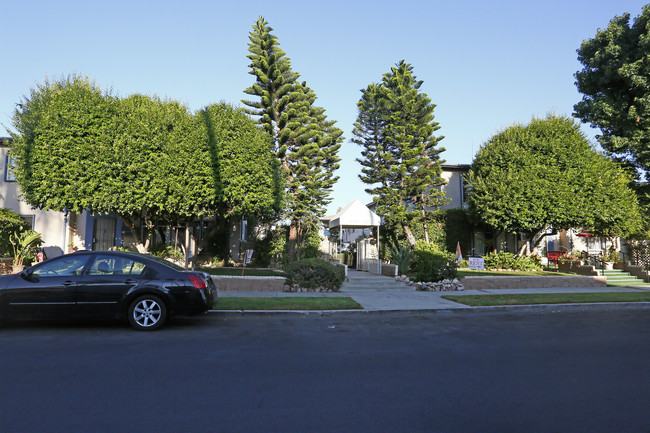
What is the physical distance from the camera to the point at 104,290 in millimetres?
7977

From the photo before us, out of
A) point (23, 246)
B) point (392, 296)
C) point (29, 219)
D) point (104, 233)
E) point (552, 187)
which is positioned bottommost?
point (392, 296)

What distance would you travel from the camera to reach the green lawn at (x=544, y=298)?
12797 mm

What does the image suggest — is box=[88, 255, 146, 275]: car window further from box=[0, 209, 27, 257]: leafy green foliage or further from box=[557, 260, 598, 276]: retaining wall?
box=[557, 260, 598, 276]: retaining wall

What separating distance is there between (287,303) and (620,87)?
972 inches

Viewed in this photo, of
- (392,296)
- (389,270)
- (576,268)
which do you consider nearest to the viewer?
(392,296)

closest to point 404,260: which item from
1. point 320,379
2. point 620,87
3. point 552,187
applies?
point 552,187

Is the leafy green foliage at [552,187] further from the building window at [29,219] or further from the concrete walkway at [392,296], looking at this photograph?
the building window at [29,219]

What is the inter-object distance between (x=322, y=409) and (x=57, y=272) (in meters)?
6.48

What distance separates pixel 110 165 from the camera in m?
16.3

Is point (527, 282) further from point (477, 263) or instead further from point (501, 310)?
point (501, 310)

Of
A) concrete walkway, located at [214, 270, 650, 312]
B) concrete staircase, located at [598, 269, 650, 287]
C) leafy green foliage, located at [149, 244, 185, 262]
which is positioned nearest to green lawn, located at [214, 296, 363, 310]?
concrete walkway, located at [214, 270, 650, 312]

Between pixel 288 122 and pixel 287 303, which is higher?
pixel 288 122

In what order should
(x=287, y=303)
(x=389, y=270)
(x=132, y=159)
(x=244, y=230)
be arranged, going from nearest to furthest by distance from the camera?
(x=287, y=303), (x=132, y=159), (x=389, y=270), (x=244, y=230)

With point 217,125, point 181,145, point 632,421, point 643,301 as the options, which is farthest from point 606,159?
point 632,421
